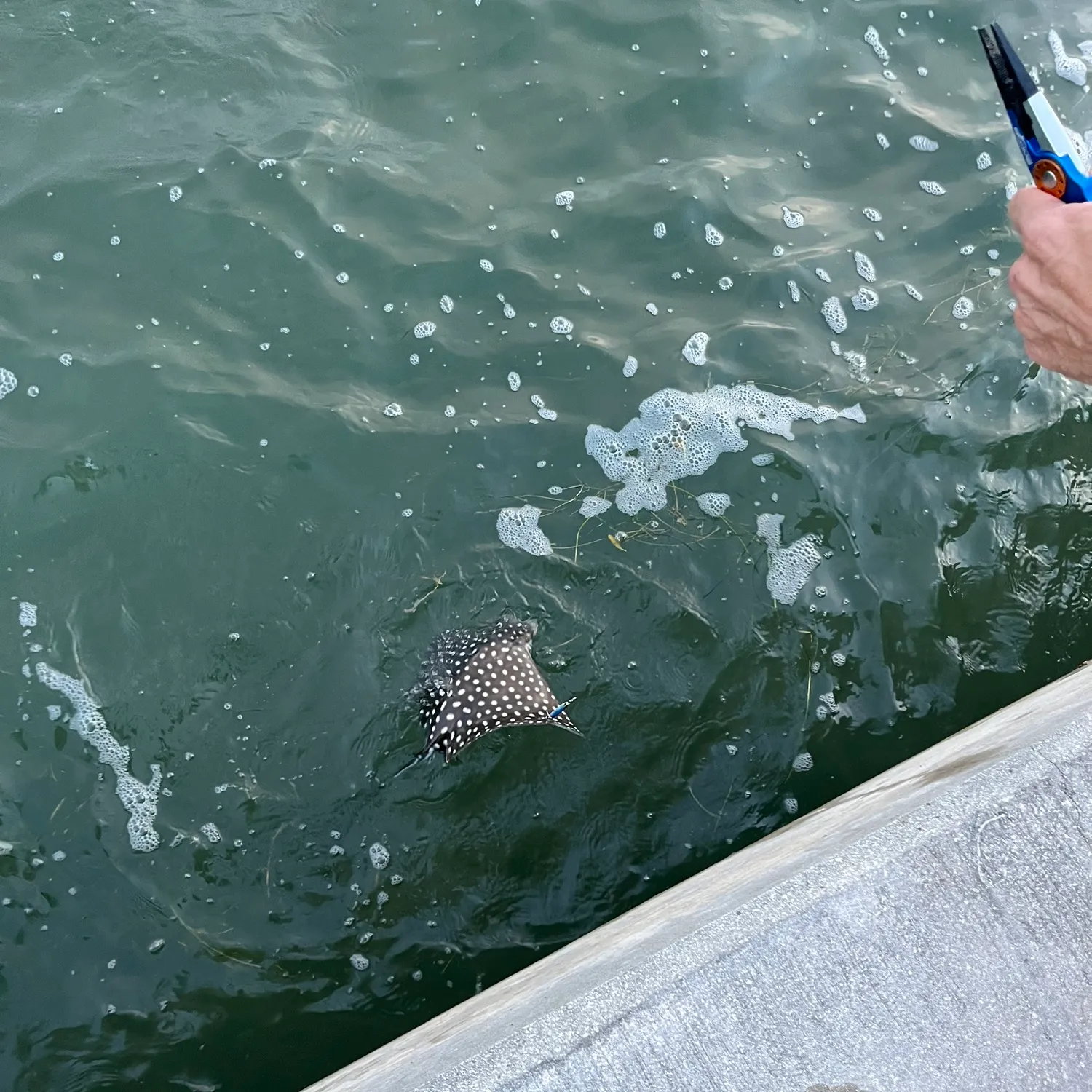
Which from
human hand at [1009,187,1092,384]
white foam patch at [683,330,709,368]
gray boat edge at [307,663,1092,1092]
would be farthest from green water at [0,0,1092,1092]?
human hand at [1009,187,1092,384]

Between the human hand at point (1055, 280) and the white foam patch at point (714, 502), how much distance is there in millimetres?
2541

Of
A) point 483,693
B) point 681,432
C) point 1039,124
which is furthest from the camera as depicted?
point 681,432

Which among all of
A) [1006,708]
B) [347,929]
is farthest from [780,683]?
[347,929]

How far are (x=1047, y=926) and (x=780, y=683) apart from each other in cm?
212

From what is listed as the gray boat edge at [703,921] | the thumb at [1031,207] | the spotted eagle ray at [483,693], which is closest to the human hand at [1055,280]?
the thumb at [1031,207]

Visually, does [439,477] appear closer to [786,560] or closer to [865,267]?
[786,560]

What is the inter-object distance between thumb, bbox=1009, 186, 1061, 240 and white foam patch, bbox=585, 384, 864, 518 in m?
2.71

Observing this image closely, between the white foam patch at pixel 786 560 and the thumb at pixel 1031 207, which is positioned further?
the white foam patch at pixel 786 560

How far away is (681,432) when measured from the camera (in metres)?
5.17

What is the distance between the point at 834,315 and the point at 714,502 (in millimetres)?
1438

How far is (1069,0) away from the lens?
6113 millimetres

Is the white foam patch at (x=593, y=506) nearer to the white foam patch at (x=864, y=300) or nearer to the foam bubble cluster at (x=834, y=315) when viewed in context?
the foam bubble cluster at (x=834, y=315)

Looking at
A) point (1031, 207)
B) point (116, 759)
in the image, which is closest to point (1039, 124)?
point (1031, 207)

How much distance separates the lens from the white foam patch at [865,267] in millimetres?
5473
